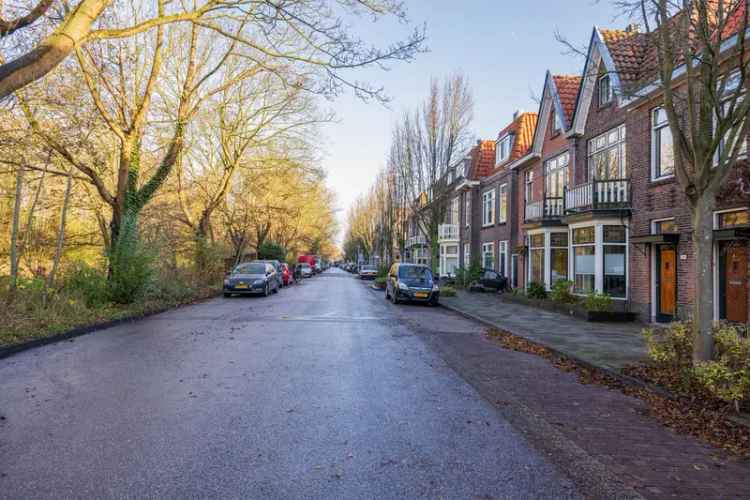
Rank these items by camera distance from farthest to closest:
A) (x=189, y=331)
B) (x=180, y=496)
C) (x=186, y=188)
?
(x=186, y=188) < (x=189, y=331) < (x=180, y=496)

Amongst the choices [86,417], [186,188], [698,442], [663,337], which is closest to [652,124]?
[663,337]

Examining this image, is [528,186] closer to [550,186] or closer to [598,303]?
[550,186]

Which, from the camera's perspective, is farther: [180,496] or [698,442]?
[698,442]

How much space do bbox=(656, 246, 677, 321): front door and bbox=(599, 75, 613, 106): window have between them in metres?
5.66

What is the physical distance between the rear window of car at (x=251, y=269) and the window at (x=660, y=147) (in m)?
16.9

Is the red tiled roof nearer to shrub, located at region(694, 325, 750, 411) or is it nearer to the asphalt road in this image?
the asphalt road

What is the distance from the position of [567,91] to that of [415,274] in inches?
384

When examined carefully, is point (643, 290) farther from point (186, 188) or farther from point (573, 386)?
point (186, 188)

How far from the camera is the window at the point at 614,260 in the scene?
16047mm

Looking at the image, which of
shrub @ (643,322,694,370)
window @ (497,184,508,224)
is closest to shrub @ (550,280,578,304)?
shrub @ (643,322,694,370)

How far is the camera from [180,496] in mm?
3355

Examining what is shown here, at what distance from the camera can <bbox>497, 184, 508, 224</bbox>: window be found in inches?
1092

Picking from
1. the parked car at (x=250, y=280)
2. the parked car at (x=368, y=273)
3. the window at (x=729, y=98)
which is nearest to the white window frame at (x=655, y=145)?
the window at (x=729, y=98)

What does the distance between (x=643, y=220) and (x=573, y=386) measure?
978cm
